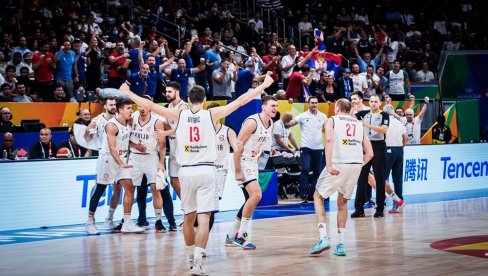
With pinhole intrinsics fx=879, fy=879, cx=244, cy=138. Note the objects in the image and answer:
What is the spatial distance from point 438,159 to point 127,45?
854 centimetres

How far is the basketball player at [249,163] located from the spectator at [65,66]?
862cm

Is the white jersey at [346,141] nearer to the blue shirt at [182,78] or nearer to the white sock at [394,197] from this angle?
the white sock at [394,197]

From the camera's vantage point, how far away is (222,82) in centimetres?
2212

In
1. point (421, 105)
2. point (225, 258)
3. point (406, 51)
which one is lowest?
point (225, 258)

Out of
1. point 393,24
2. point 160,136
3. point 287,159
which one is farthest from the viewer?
point 393,24

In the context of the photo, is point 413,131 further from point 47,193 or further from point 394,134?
point 47,193

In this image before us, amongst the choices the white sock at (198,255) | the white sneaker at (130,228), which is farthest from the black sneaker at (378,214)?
the white sock at (198,255)

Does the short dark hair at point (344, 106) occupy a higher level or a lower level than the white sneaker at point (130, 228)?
higher

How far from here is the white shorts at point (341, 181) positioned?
470 inches

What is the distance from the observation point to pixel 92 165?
16.6m

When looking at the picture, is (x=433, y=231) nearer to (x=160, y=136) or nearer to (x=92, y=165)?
(x=160, y=136)

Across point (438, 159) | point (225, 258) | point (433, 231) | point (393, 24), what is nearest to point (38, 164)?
point (225, 258)

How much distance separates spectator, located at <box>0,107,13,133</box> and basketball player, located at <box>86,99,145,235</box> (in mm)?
3661

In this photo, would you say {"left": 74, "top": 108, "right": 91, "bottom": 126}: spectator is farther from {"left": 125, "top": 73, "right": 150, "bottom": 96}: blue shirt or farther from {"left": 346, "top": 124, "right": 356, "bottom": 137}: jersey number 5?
{"left": 346, "top": 124, "right": 356, "bottom": 137}: jersey number 5
